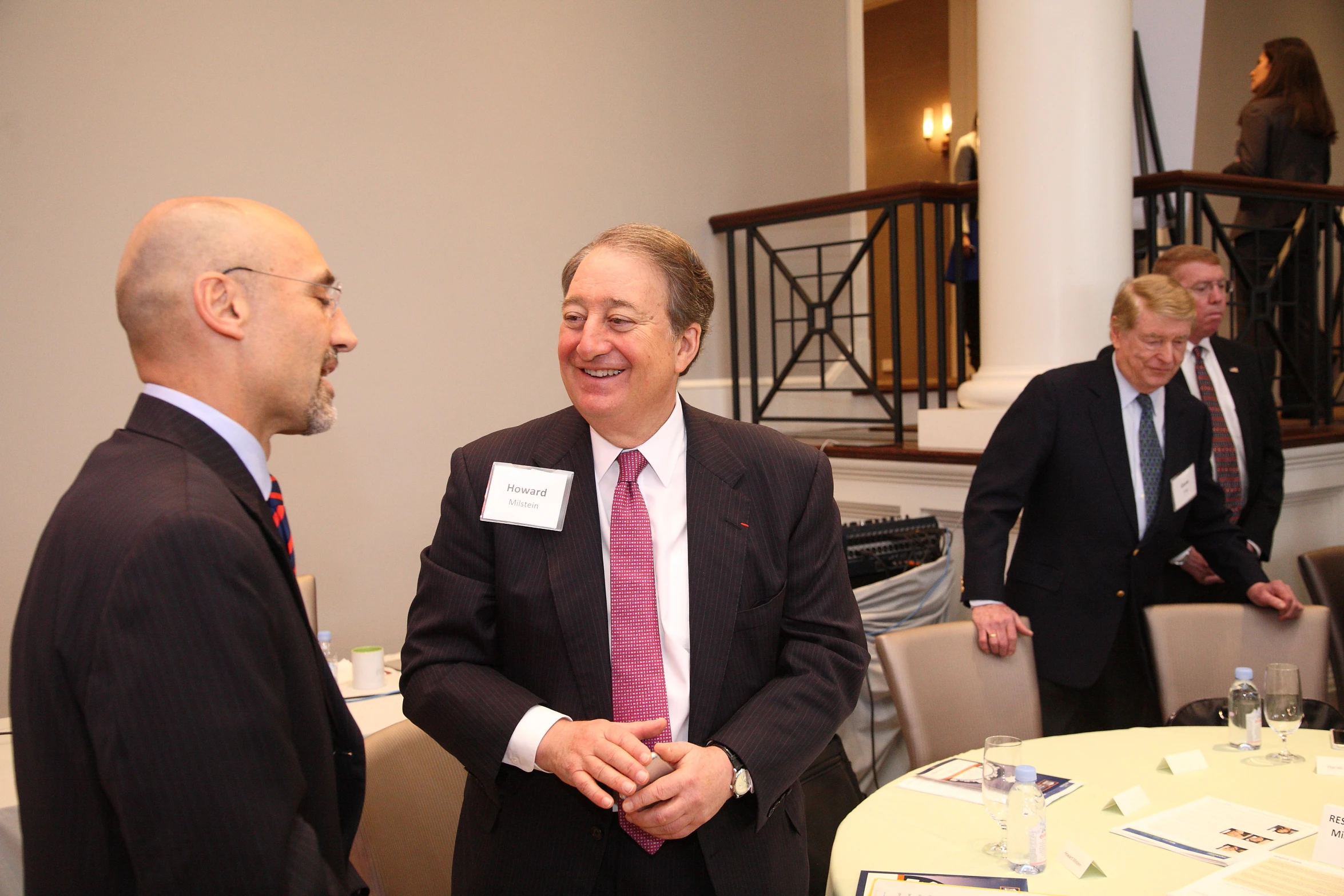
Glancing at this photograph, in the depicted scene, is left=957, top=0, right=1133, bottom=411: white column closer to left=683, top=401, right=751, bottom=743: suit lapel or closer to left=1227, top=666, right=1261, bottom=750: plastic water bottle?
left=1227, top=666, right=1261, bottom=750: plastic water bottle

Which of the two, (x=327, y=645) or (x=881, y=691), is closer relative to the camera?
(x=327, y=645)

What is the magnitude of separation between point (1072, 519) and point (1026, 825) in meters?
1.39

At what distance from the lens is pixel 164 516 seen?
976 mm

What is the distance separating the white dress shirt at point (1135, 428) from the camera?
283cm

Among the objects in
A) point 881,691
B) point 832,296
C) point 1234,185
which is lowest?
point 881,691

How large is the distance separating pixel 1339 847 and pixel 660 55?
4.62 meters

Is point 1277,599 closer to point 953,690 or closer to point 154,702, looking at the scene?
point 953,690

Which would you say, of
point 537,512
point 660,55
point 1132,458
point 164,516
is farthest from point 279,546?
point 660,55

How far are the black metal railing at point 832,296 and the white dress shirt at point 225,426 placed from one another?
11.4 ft

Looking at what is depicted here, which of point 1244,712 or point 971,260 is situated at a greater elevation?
point 971,260

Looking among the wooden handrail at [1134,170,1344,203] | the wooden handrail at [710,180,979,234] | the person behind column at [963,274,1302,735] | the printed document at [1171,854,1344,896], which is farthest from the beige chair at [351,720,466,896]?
the wooden handrail at [1134,170,1344,203]

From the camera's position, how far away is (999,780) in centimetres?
166

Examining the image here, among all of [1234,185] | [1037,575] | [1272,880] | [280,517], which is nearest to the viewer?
[280,517]

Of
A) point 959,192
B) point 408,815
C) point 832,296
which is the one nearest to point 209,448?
point 408,815
